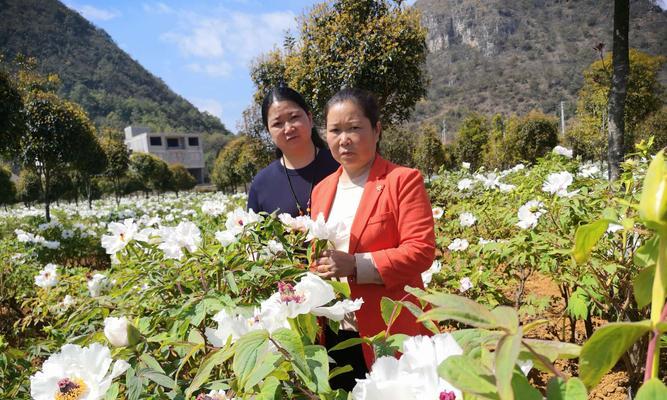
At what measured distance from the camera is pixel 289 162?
6.59ft

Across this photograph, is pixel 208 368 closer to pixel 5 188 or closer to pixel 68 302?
pixel 68 302

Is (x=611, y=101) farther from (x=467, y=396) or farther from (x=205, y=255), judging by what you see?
(x=467, y=396)

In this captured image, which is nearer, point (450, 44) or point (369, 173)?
point (369, 173)

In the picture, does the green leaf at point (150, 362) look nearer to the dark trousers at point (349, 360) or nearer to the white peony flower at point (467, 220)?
the dark trousers at point (349, 360)

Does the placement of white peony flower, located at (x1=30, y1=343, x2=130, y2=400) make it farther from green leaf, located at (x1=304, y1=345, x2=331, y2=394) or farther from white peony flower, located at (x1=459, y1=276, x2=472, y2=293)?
white peony flower, located at (x1=459, y1=276, x2=472, y2=293)

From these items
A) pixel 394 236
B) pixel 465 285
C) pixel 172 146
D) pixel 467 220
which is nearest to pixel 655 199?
pixel 394 236

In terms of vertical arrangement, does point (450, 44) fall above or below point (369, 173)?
above

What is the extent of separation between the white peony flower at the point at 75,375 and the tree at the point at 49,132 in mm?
9583

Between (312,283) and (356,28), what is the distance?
8325mm

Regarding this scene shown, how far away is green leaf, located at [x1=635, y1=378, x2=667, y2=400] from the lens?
29cm

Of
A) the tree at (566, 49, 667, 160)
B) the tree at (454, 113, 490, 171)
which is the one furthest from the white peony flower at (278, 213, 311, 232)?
the tree at (454, 113, 490, 171)

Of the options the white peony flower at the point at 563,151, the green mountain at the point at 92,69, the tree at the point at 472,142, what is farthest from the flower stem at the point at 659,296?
the green mountain at the point at 92,69

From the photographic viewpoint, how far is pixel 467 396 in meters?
0.38

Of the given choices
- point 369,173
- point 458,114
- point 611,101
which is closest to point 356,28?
point 611,101
